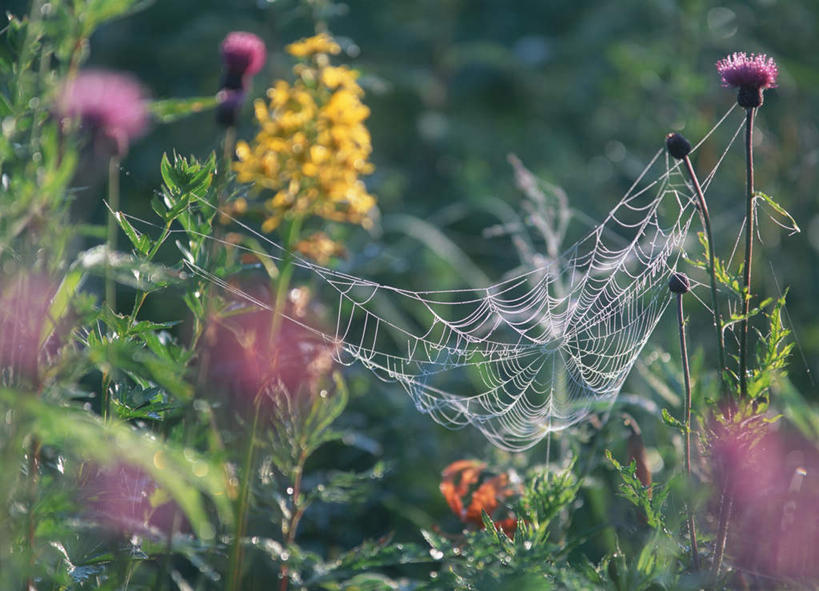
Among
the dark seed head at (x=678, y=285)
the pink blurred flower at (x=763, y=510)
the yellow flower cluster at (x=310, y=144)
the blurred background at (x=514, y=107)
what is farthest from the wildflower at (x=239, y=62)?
the blurred background at (x=514, y=107)

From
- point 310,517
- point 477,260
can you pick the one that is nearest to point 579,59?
point 477,260

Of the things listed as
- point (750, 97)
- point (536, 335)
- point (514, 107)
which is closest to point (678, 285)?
point (750, 97)

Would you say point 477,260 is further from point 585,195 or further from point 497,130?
point 497,130

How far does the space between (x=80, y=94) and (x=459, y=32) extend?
2958 mm

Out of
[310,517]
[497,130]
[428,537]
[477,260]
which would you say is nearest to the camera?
[428,537]

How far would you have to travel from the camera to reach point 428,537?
1035mm

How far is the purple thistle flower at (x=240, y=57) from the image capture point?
1141 mm

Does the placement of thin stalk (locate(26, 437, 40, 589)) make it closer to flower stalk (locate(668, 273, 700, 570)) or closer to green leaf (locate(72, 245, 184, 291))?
Result: green leaf (locate(72, 245, 184, 291))

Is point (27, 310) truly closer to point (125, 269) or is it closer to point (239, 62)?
point (125, 269)

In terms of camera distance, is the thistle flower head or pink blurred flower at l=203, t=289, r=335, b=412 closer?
the thistle flower head

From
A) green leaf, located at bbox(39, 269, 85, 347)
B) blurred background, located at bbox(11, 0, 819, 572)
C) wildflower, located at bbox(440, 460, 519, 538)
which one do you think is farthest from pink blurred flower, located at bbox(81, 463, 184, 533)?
blurred background, located at bbox(11, 0, 819, 572)

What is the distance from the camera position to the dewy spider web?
4.53 ft

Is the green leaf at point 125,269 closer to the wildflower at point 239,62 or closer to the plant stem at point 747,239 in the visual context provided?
the wildflower at point 239,62

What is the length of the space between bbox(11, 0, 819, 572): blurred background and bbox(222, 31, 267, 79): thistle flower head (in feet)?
3.18
